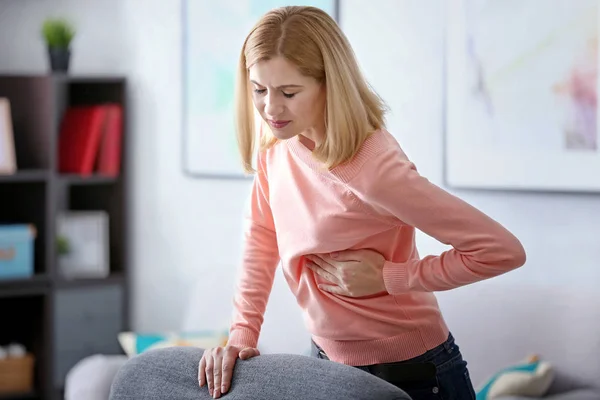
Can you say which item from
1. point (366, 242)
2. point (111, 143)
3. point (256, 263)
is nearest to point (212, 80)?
point (111, 143)

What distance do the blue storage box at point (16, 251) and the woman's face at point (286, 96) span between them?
2222 millimetres

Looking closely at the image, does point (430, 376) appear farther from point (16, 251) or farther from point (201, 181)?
point (16, 251)

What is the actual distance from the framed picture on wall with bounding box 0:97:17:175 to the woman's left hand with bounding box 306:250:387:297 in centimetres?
218

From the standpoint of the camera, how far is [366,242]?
1751 millimetres

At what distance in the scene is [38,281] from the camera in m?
3.69

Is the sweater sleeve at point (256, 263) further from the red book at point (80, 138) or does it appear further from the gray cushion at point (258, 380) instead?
the red book at point (80, 138)

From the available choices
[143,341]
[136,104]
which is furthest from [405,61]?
[136,104]

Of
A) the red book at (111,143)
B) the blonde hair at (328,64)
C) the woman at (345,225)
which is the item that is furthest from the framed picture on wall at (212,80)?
the blonde hair at (328,64)

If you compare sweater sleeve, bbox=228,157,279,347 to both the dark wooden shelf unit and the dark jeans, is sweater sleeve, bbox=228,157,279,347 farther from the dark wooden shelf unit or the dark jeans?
the dark wooden shelf unit

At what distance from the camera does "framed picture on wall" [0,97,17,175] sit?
143 inches

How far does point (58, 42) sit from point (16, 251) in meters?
0.81

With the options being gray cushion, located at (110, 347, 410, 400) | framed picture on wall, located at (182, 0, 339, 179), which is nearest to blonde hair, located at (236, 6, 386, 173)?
gray cushion, located at (110, 347, 410, 400)

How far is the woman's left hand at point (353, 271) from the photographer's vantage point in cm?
171

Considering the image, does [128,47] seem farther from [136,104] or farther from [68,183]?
[68,183]
